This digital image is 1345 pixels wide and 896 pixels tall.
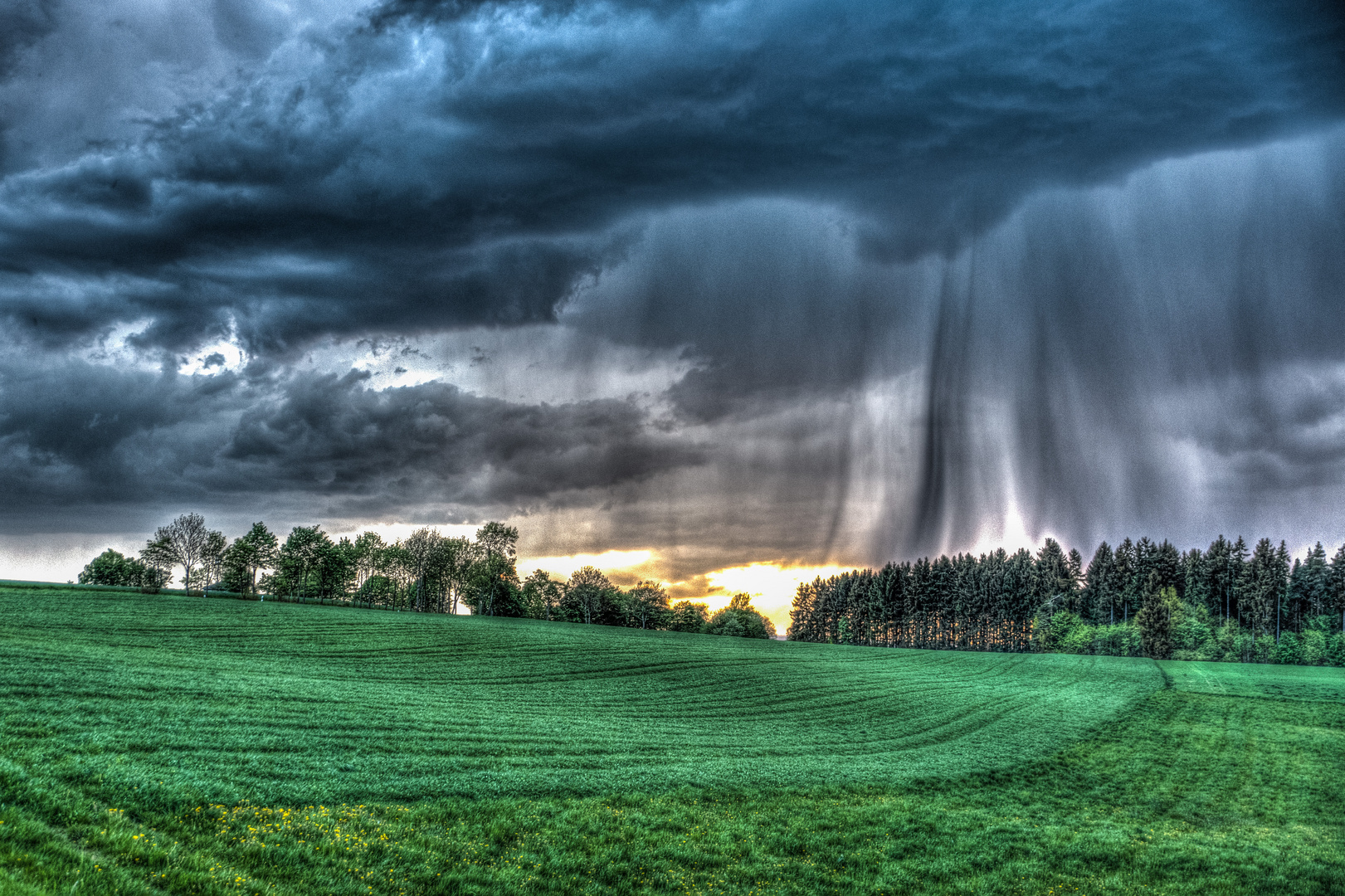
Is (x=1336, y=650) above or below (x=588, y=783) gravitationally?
below

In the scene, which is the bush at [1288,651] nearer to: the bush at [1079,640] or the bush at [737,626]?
the bush at [1079,640]

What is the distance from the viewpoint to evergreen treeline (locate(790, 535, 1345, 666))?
124m

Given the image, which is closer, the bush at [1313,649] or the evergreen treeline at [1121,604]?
the bush at [1313,649]

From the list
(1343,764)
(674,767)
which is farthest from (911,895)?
(1343,764)

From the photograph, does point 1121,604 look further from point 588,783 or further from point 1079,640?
point 588,783

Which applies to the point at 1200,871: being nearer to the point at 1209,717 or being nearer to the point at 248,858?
the point at 248,858

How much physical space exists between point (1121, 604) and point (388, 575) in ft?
526

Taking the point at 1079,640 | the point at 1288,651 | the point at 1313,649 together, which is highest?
the point at 1313,649

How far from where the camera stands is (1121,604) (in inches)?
5960

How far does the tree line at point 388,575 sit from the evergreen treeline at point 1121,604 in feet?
204

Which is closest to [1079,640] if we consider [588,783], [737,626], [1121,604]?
[1121,604]

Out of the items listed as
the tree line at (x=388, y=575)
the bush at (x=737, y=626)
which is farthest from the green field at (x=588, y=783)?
the bush at (x=737, y=626)

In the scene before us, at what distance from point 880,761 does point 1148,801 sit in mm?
11703

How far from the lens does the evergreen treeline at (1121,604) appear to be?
124 m
